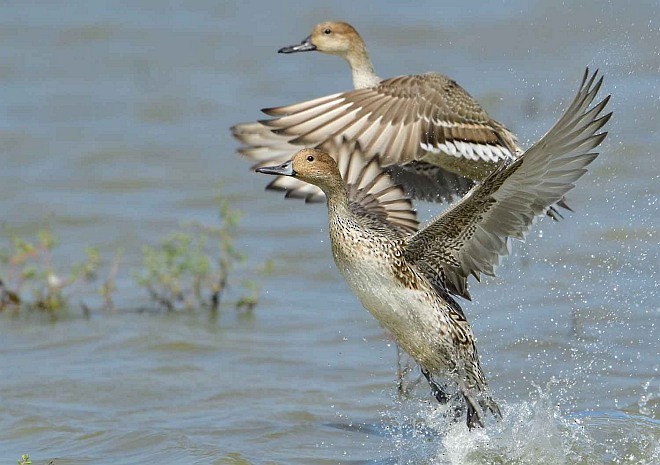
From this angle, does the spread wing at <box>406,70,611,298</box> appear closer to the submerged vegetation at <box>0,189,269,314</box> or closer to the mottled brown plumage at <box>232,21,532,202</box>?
the mottled brown plumage at <box>232,21,532,202</box>

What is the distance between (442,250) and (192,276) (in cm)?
340

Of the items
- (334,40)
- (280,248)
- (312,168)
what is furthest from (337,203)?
(280,248)

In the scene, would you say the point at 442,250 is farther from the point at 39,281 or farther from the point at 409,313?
the point at 39,281

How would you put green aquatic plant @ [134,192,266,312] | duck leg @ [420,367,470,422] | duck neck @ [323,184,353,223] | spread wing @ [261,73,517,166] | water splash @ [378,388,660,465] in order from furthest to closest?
green aquatic plant @ [134,192,266,312] → spread wing @ [261,73,517,166] → duck leg @ [420,367,470,422] → water splash @ [378,388,660,465] → duck neck @ [323,184,353,223]

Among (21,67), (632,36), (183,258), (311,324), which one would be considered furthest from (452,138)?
(21,67)

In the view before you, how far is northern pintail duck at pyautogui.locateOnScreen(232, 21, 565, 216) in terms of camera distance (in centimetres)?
651

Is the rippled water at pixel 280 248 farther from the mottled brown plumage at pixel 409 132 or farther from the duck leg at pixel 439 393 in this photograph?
the mottled brown plumage at pixel 409 132

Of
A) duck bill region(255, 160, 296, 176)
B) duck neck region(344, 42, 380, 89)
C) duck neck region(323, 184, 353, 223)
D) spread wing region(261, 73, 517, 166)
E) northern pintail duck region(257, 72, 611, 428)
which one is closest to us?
northern pintail duck region(257, 72, 611, 428)

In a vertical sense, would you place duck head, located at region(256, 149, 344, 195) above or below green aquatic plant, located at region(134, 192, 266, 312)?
above

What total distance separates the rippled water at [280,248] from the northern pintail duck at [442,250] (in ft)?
1.42

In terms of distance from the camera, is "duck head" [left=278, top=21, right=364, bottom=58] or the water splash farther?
"duck head" [left=278, top=21, right=364, bottom=58]

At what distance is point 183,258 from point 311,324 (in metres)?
1.11

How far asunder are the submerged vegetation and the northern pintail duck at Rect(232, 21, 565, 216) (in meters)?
1.45

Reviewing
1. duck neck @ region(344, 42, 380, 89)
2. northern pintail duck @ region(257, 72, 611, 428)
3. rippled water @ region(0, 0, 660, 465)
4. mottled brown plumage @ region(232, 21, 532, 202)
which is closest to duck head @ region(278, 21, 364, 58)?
duck neck @ region(344, 42, 380, 89)
